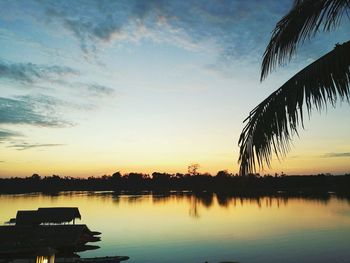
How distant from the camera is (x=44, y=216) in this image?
40688mm

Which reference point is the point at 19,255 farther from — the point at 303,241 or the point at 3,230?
the point at 303,241

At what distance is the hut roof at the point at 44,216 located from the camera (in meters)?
40.4

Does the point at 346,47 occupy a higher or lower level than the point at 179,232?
higher

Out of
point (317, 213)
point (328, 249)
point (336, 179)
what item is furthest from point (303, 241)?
point (336, 179)

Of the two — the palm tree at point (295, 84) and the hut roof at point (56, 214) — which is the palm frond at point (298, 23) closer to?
the palm tree at point (295, 84)

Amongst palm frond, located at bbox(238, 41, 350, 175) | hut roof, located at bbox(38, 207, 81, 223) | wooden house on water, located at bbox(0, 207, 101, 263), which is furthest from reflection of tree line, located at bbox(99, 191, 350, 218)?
palm frond, located at bbox(238, 41, 350, 175)

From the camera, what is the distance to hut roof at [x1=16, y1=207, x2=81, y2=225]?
4039cm

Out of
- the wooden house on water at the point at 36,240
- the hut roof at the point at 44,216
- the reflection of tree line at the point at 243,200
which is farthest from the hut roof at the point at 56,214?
the reflection of tree line at the point at 243,200

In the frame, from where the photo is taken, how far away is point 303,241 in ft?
151

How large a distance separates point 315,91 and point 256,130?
67 cm

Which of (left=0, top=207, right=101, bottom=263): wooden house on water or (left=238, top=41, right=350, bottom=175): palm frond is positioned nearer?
(left=238, top=41, right=350, bottom=175): palm frond

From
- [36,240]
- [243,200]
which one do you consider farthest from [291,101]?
[243,200]

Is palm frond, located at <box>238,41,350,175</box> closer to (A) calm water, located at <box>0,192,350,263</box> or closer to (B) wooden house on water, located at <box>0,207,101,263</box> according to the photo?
(B) wooden house on water, located at <box>0,207,101,263</box>

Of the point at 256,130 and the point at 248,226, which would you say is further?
the point at 248,226
